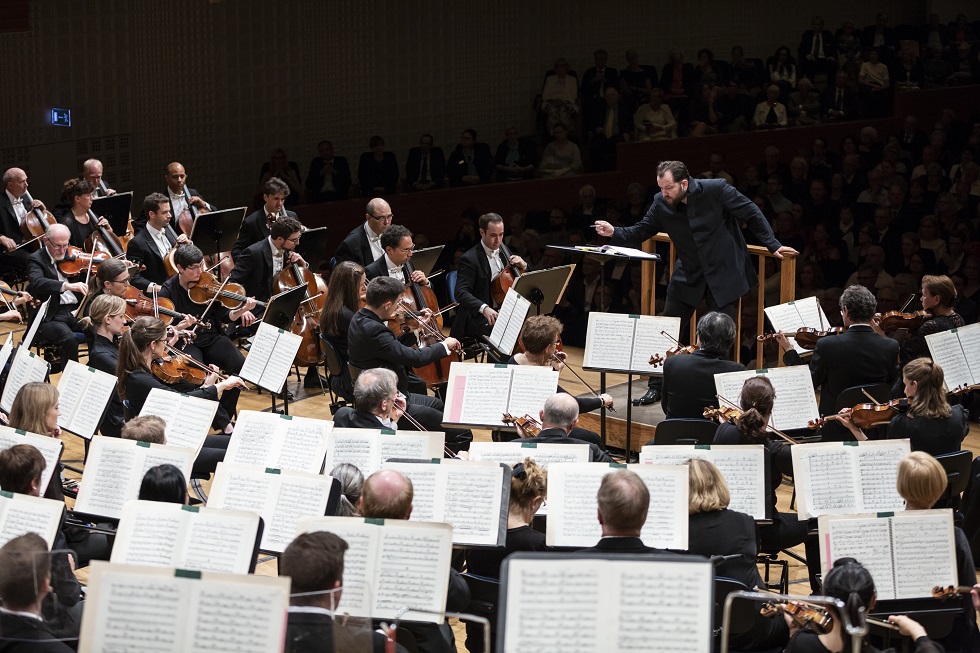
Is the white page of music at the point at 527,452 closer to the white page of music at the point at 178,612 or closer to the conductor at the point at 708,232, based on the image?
the white page of music at the point at 178,612

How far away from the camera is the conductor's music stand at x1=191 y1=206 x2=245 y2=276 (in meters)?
8.75

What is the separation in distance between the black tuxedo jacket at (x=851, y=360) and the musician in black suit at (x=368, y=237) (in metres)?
3.23

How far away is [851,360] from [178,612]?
12.9 feet

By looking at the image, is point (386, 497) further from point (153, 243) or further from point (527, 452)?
point (153, 243)

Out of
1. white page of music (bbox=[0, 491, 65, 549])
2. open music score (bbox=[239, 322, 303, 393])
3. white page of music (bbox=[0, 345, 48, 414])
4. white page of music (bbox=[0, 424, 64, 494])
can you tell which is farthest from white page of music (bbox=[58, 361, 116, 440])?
white page of music (bbox=[0, 491, 65, 549])

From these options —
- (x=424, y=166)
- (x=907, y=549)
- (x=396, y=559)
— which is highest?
(x=424, y=166)

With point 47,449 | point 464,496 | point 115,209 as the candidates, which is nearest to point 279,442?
point 47,449

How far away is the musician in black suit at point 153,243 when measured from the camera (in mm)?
8586

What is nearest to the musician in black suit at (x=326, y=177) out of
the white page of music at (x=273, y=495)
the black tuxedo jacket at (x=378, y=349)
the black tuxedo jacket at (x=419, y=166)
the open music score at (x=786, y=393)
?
the black tuxedo jacket at (x=419, y=166)

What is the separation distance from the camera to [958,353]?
6129 mm

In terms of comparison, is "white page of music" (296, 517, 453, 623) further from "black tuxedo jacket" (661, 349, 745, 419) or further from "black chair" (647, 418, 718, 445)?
"black tuxedo jacket" (661, 349, 745, 419)

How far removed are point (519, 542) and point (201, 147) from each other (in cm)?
839

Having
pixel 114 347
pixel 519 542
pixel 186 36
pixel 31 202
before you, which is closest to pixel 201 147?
pixel 186 36

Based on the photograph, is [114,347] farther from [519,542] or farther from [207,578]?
[207,578]
